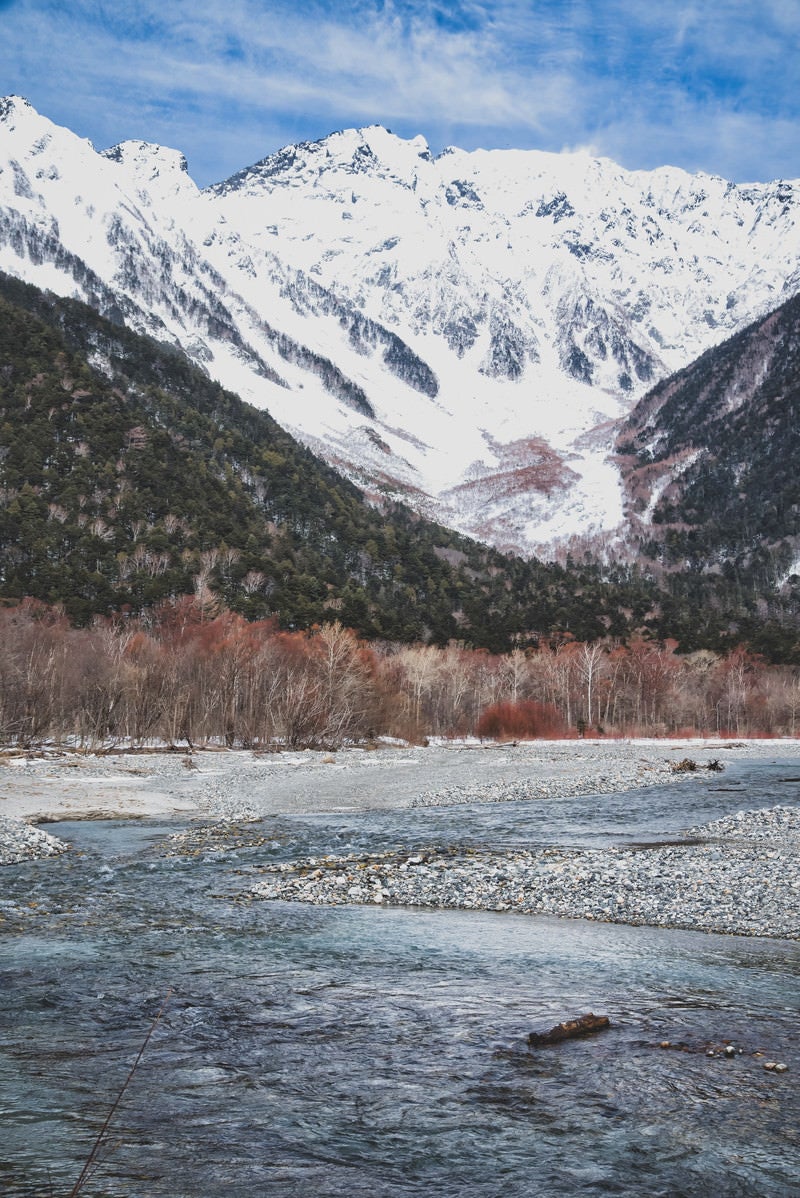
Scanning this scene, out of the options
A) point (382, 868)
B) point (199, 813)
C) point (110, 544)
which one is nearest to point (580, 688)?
point (110, 544)

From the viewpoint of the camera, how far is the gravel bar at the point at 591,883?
18.7m

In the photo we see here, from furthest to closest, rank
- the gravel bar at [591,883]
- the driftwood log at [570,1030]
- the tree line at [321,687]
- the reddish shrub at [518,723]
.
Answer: the reddish shrub at [518,723]
the tree line at [321,687]
the gravel bar at [591,883]
the driftwood log at [570,1030]

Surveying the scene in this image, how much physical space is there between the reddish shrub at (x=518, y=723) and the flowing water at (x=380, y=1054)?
99822 millimetres

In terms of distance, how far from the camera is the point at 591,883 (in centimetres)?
2150

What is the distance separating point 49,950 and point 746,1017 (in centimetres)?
1099

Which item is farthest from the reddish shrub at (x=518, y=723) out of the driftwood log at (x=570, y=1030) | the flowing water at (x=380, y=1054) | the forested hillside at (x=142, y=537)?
the driftwood log at (x=570, y=1030)

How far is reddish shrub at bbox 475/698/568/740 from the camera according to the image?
117562 millimetres


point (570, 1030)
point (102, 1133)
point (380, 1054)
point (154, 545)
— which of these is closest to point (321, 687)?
point (154, 545)

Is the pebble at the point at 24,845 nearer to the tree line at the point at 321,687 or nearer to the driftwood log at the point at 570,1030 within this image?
the driftwood log at the point at 570,1030

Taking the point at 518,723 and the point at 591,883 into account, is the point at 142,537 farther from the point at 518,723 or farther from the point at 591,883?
the point at 591,883

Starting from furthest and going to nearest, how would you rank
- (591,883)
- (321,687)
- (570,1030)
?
(321,687)
(591,883)
(570,1030)

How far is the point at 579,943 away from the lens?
53.2ft

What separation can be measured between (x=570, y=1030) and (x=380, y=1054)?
2467 millimetres

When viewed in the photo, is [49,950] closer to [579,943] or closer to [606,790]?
[579,943]
